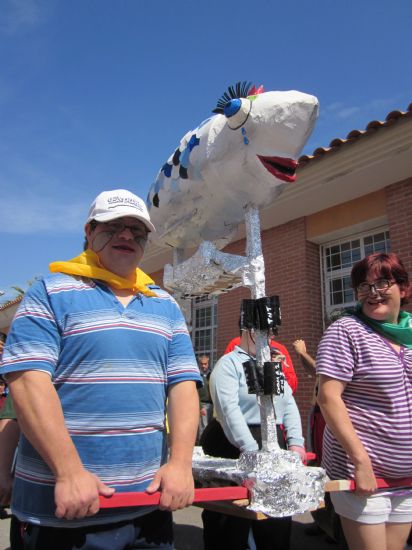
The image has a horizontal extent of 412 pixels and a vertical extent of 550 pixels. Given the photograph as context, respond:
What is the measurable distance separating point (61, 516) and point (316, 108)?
2347 mm

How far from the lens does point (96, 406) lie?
131 cm

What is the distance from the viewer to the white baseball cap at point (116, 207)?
1540mm

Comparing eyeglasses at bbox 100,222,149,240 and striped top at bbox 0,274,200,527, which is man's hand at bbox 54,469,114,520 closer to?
striped top at bbox 0,274,200,527

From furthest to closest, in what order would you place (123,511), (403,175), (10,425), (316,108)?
(403,175), (316,108), (10,425), (123,511)

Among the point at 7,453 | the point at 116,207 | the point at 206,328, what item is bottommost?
the point at 7,453

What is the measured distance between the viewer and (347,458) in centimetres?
184

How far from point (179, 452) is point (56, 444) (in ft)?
1.23

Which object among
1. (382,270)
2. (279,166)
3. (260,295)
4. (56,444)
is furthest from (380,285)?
(56,444)

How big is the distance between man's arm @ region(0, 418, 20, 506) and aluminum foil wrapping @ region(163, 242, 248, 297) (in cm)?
159

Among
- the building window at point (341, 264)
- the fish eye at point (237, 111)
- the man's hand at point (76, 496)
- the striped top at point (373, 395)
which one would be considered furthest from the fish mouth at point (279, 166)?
the building window at point (341, 264)

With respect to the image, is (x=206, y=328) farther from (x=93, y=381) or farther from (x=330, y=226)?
(x=93, y=381)

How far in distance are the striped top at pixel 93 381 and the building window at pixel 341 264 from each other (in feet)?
18.1

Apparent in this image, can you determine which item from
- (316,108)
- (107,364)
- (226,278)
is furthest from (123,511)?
(316,108)

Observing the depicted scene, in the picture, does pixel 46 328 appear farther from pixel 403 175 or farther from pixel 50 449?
pixel 403 175
